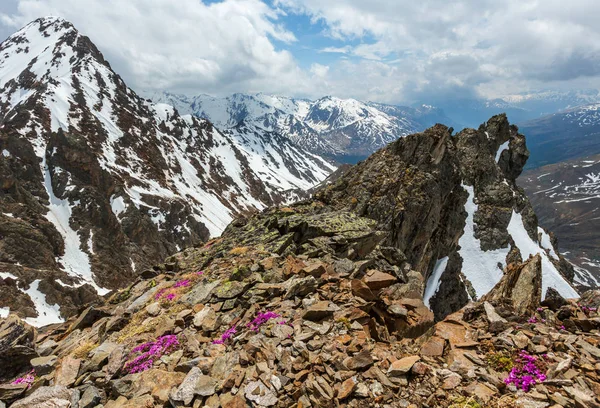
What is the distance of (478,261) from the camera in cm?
A: 5947

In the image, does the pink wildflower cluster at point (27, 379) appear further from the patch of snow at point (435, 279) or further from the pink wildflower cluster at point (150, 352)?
the patch of snow at point (435, 279)

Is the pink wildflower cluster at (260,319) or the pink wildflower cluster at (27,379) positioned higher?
the pink wildflower cluster at (260,319)

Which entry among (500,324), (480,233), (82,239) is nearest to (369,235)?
(500,324)

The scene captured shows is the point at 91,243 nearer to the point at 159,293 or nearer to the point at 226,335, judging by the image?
the point at 159,293

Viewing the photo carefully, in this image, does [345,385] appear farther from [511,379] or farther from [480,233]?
[480,233]

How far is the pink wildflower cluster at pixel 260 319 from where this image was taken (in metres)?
10.9

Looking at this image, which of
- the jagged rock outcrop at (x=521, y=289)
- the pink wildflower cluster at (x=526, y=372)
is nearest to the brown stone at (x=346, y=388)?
the pink wildflower cluster at (x=526, y=372)

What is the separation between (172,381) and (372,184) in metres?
31.5

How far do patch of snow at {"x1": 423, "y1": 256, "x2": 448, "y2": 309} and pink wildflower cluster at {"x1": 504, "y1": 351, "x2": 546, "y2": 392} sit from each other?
43.1 m

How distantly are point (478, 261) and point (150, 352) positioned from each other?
62.7m

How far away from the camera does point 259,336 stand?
1010cm

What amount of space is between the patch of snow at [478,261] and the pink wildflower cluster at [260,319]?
179 feet

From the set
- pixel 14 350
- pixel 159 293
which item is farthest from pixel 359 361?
Result: pixel 14 350

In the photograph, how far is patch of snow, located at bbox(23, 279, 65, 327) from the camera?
7621 centimetres
